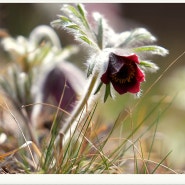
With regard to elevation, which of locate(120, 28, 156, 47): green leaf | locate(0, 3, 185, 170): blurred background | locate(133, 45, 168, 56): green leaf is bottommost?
locate(0, 3, 185, 170): blurred background

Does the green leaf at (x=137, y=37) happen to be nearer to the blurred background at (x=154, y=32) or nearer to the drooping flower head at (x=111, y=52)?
the drooping flower head at (x=111, y=52)

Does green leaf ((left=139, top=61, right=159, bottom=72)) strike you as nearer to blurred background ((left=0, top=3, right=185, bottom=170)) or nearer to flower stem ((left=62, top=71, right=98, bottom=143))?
flower stem ((left=62, top=71, right=98, bottom=143))

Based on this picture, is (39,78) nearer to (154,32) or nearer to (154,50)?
(154,50)

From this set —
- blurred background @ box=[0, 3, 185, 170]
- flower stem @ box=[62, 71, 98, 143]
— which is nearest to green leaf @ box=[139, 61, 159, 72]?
flower stem @ box=[62, 71, 98, 143]

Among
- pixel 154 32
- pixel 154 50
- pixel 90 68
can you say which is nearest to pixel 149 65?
pixel 154 50

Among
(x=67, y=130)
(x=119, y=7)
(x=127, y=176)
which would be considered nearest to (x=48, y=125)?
(x=67, y=130)
